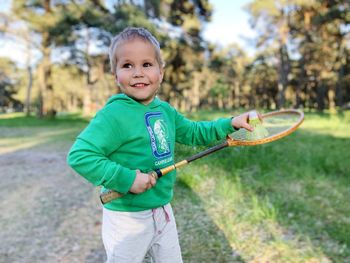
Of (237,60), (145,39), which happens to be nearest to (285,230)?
(145,39)

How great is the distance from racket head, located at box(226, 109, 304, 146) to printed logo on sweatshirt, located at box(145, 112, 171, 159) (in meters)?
0.55

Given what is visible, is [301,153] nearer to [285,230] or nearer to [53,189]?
[285,230]

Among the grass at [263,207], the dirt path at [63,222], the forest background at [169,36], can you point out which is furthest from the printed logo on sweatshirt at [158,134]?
the forest background at [169,36]

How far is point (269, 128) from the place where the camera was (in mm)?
3086

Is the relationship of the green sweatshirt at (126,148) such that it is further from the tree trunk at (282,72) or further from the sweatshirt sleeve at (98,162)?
the tree trunk at (282,72)

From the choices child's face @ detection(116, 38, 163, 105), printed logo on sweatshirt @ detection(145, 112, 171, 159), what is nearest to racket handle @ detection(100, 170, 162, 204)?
printed logo on sweatshirt @ detection(145, 112, 171, 159)

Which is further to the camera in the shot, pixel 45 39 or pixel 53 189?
pixel 45 39

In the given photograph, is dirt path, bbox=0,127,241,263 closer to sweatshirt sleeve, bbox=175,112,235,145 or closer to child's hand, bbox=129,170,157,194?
sweatshirt sleeve, bbox=175,112,235,145

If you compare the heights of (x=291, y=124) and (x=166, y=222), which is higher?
(x=291, y=124)

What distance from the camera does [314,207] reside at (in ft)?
15.0

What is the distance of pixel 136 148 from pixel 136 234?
1.51ft

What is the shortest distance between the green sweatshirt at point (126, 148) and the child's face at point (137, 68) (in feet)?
0.19

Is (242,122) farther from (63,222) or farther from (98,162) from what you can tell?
(63,222)

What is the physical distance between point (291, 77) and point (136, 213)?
172 ft
